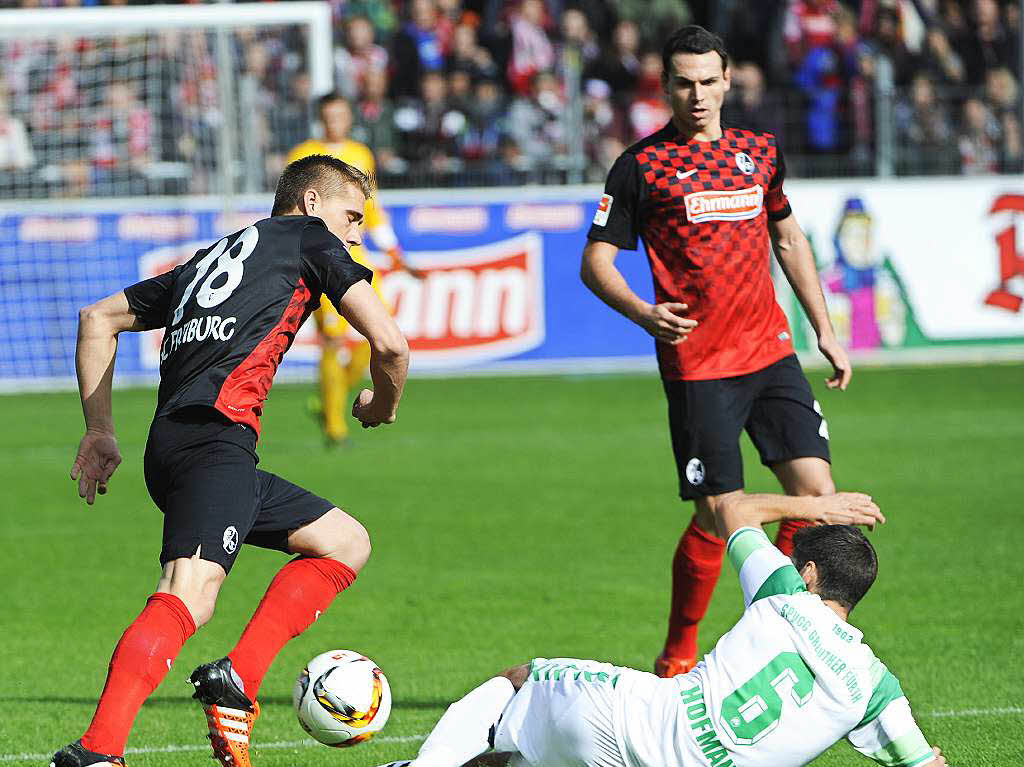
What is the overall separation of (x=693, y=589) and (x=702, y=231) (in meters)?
1.30

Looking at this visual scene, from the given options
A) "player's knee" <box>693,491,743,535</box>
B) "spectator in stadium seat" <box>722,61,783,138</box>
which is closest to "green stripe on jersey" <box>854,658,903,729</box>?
"player's knee" <box>693,491,743,535</box>

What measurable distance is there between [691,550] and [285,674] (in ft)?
5.35

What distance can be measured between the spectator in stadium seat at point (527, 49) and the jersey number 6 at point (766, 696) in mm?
16427

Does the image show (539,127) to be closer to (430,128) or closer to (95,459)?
(430,128)

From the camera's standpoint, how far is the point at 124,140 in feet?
58.3

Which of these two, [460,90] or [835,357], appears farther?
[460,90]

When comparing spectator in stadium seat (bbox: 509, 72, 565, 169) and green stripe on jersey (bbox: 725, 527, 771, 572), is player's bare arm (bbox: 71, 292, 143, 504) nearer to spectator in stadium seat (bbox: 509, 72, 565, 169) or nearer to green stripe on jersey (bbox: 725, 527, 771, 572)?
green stripe on jersey (bbox: 725, 527, 771, 572)

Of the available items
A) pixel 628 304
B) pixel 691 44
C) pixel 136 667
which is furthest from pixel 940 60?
pixel 136 667

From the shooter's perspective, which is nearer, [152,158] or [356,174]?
[356,174]

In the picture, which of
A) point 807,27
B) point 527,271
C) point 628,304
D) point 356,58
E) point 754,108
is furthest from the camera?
point 807,27

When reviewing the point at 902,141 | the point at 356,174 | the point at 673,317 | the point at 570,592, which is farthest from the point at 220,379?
the point at 902,141

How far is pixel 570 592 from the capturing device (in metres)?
7.86

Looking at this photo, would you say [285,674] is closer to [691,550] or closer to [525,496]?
[691,550]

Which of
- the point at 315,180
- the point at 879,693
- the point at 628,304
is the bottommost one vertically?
the point at 879,693
